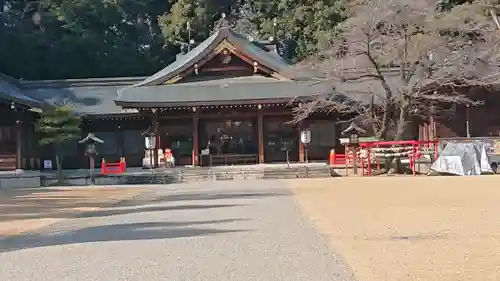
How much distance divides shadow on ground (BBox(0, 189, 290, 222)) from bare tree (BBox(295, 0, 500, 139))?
8.30 m

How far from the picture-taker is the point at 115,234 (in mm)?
8992

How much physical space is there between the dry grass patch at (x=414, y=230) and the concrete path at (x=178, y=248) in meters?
0.37

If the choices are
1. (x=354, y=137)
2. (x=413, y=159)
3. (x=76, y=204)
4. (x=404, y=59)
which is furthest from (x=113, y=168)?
(x=404, y=59)

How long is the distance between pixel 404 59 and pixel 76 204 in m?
13.1

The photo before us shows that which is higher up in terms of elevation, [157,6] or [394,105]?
[157,6]

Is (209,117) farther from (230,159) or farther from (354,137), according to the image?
(354,137)

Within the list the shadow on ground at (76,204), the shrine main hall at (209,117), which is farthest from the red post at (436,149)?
the shadow on ground at (76,204)

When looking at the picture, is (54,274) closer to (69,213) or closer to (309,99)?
(69,213)

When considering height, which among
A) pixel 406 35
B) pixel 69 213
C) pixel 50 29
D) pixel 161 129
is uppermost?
pixel 50 29

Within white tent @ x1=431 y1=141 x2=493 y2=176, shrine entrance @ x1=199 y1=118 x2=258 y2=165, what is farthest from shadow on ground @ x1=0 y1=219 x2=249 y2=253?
shrine entrance @ x1=199 y1=118 x2=258 y2=165

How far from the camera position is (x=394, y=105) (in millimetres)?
23312

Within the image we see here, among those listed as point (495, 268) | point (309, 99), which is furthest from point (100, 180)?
point (495, 268)

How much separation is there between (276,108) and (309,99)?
2.06 m

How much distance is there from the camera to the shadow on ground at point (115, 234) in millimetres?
8461
